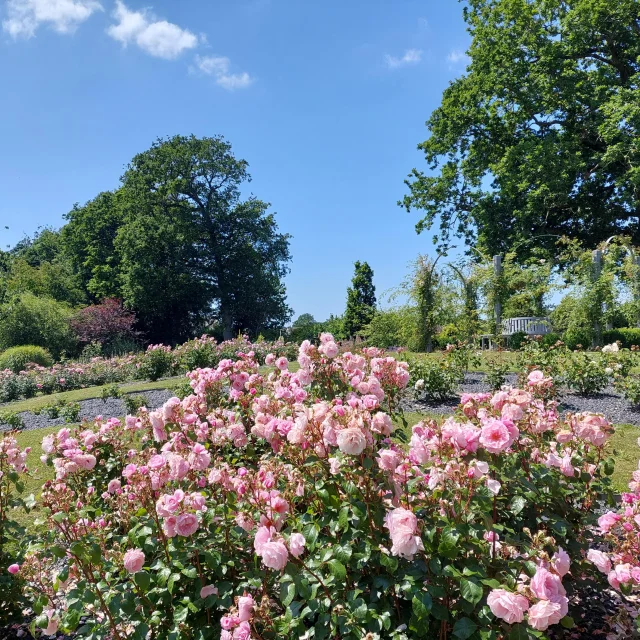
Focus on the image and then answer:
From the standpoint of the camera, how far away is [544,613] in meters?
1.18

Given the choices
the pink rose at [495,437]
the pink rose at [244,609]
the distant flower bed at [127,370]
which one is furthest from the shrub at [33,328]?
the pink rose at [495,437]

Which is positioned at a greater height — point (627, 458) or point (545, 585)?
point (545, 585)

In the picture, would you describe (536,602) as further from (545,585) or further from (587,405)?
(587,405)

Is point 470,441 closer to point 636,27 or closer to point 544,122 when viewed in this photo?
point 544,122

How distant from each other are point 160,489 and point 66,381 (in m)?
11.6

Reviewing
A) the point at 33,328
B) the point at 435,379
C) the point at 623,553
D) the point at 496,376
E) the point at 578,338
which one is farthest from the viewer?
the point at 33,328

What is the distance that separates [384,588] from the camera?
58.7 inches

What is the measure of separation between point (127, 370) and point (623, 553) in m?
12.5

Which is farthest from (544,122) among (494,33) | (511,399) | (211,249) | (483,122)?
(511,399)

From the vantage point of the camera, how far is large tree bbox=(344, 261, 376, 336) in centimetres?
2116

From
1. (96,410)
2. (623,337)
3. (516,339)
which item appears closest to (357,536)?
(96,410)

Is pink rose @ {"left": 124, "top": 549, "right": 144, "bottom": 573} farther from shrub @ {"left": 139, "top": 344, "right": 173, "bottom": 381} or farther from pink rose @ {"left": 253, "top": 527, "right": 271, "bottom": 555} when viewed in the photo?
shrub @ {"left": 139, "top": 344, "right": 173, "bottom": 381}

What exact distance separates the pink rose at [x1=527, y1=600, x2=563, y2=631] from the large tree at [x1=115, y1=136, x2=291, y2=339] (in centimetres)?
2610

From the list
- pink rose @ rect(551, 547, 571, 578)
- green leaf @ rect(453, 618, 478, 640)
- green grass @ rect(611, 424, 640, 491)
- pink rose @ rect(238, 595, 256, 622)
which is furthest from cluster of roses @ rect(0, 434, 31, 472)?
green grass @ rect(611, 424, 640, 491)
